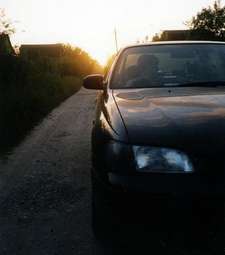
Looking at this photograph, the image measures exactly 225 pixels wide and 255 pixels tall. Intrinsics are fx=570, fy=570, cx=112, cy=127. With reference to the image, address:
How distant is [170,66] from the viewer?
17.3 feet

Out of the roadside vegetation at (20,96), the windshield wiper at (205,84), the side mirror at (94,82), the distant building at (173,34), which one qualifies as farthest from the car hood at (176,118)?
the distant building at (173,34)

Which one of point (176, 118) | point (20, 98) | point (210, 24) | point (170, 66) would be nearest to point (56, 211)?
point (170, 66)

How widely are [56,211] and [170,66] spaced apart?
5.54 feet

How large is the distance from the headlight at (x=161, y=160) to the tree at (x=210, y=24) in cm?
4276

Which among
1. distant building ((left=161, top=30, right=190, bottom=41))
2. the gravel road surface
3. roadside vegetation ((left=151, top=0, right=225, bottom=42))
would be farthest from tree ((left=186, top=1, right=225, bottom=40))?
the gravel road surface

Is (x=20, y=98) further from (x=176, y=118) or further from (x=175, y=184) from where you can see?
(x=175, y=184)

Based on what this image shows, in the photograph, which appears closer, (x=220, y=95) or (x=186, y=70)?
(x=220, y=95)

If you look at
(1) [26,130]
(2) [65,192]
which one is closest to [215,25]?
(1) [26,130]

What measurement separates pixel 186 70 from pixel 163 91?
67 cm

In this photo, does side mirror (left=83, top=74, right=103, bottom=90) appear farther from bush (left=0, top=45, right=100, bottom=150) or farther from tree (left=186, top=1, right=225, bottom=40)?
tree (left=186, top=1, right=225, bottom=40)

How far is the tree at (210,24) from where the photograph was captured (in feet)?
149

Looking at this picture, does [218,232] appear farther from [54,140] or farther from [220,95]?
[54,140]

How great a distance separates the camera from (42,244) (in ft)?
14.3

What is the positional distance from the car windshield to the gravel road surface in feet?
4.12
